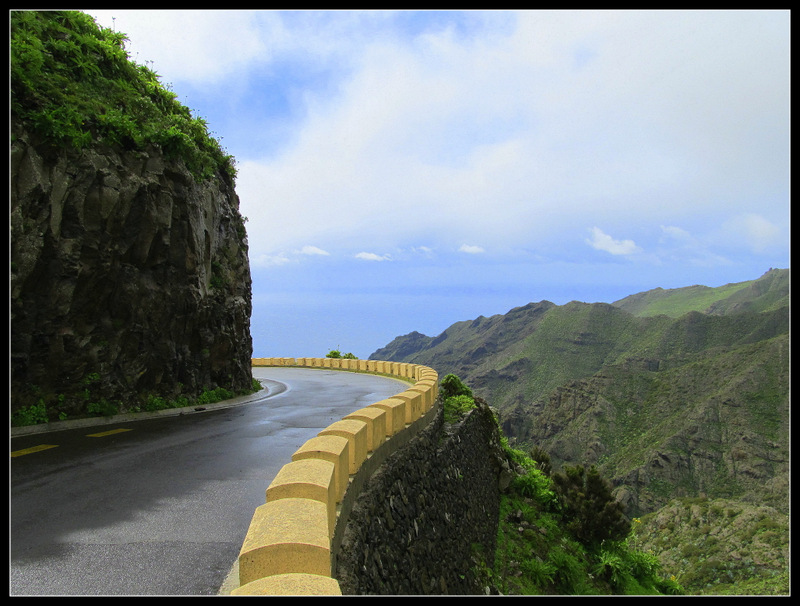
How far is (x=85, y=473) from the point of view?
25.4ft

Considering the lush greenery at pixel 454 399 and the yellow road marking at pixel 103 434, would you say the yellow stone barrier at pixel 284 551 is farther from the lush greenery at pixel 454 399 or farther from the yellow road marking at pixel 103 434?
the lush greenery at pixel 454 399

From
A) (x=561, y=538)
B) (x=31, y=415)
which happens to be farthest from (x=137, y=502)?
(x=561, y=538)

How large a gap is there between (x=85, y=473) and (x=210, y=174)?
39.5ft

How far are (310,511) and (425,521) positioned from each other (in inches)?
255

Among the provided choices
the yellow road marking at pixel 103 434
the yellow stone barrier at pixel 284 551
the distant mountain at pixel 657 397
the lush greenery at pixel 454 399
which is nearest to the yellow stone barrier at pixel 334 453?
the yellow stone barrier at pixel 284 551

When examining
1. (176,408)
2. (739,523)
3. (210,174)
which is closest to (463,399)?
(176,408)

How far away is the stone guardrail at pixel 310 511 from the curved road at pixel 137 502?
1.01 metres

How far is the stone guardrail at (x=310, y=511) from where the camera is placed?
10.4 ft

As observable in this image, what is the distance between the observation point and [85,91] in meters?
13.1

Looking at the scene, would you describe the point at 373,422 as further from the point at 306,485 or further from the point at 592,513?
the point at 592,513

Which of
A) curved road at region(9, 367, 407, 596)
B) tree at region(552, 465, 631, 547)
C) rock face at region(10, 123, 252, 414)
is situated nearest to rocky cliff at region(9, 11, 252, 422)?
rock face at region(10, 123, 252, 414)

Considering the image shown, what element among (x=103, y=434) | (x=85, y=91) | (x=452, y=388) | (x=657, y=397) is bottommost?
(x=657, y=397)

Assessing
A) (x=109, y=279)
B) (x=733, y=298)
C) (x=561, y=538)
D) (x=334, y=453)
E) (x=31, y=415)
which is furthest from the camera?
(x=733, y=298)

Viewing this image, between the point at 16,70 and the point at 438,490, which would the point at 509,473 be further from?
the point at 16,70
